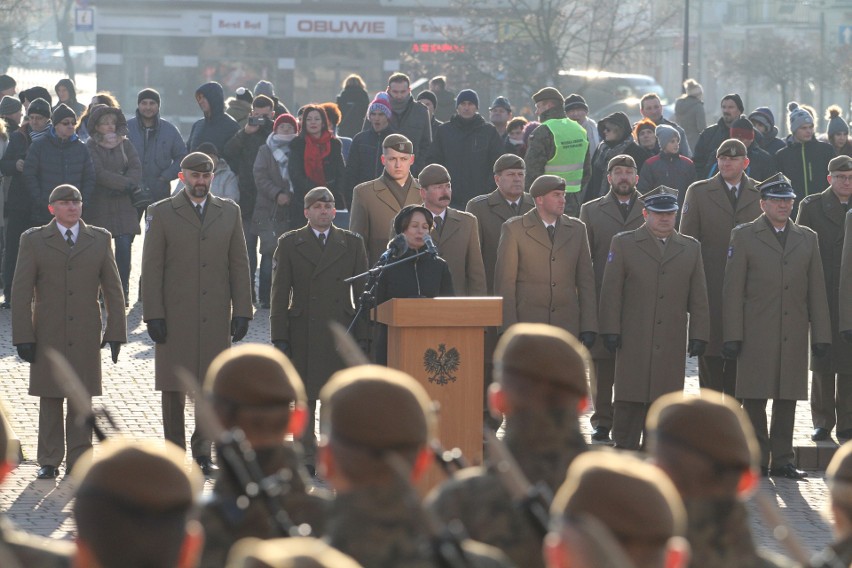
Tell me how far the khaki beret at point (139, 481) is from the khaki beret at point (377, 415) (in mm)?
631

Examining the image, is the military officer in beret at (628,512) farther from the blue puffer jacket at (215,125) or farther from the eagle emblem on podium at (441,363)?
the blue puffer jacket at (215,125)

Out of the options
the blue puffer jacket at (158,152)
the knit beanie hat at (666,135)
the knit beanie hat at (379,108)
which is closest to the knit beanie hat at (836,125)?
the blue puffer jacket at (158,152)

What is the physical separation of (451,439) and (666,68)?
218 ft

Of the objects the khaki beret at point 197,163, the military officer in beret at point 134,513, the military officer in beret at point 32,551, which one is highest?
the khaki beret at point 197,163

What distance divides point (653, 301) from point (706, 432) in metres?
Answer: 8.30

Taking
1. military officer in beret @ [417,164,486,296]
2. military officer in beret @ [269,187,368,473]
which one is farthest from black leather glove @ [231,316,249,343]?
military officer in beret @ [417,164,486,296]

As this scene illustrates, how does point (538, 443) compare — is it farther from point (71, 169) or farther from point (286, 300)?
point (71, 169)

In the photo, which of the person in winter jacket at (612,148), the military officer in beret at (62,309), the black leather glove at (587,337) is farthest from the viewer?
the person in winter jacket at (612,148)

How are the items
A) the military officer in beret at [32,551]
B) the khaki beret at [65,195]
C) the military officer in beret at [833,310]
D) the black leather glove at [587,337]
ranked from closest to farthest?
the military officer in beret at [32,551]
the khaki beret at [65,195]
the black leather glove at [587,337]
the military officer in beret at [833,310]

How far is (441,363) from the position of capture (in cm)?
1119

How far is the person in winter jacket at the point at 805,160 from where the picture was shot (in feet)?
66.8

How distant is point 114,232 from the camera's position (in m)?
18.9

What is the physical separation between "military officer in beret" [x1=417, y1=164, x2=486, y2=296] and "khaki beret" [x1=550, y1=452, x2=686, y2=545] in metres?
9.37

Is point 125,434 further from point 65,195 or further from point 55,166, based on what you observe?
point 55,166
